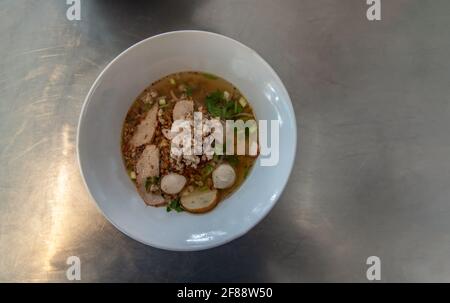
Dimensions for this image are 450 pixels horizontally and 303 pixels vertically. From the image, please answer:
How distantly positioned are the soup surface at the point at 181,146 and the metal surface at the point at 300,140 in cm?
16

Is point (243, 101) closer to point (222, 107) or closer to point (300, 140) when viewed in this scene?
point (222, 107)

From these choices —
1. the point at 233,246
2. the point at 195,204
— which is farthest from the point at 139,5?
the point at 233,246

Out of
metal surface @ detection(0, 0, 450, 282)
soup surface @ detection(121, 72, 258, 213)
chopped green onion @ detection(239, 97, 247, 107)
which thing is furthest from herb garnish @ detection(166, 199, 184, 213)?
chopped green onion @ detection(239, 97, 247, 107)

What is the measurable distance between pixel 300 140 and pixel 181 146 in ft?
1.08

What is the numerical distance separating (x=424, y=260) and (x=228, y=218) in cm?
56

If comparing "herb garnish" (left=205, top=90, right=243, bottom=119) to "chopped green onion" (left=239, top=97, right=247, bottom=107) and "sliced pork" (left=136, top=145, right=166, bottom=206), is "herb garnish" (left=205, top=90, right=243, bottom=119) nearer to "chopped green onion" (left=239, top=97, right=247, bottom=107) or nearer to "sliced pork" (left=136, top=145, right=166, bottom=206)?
"chopped green onion" (left=239, top=97, right=247, bottom=107)

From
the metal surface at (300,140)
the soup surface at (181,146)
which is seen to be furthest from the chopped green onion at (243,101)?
the metal surface at (300,140)

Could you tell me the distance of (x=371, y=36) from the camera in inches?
43.9

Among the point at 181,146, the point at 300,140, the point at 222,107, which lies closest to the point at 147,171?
the point at 181,146

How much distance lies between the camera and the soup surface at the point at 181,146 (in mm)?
972

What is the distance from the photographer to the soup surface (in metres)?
0.97

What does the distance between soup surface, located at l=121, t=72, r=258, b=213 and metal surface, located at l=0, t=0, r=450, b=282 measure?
0.52 feet

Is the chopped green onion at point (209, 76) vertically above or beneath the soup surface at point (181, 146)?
above

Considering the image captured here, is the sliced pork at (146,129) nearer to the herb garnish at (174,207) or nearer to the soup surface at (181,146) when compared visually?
the soup surface at (181,146)
